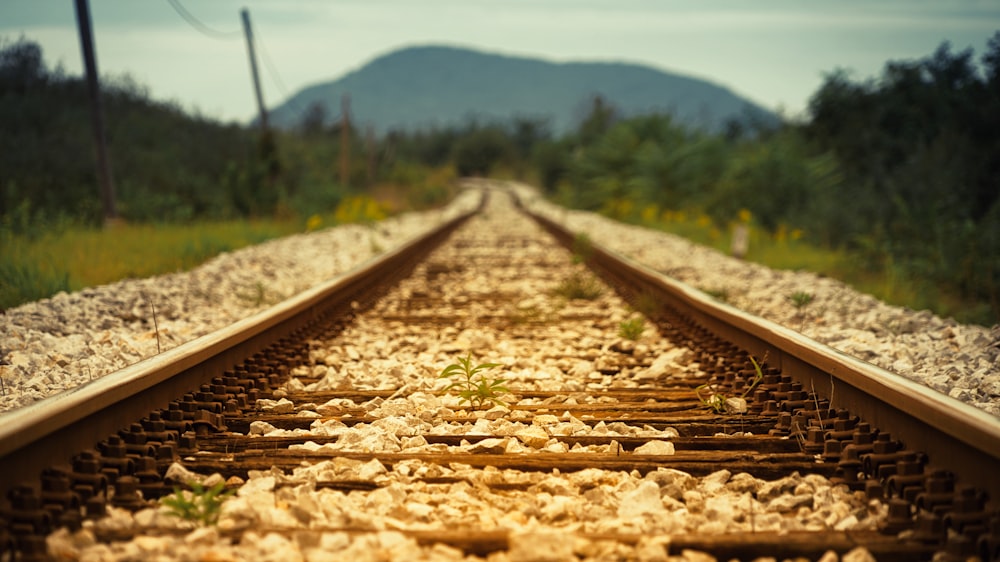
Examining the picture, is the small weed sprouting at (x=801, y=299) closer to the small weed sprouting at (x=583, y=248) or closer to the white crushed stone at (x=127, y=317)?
the white crushed stone at (x=127, y=317)

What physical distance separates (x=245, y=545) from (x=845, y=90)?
81.5ft

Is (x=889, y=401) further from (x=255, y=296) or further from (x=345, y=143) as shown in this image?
(x=345, y=143)

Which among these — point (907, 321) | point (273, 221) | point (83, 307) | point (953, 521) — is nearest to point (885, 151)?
point (273, 221)

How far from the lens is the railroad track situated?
237 cm

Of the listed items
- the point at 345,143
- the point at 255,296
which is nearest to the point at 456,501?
the point at 255,296

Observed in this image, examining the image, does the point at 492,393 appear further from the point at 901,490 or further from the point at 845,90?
the point at 845,90

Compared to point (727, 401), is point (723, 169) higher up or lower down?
higher up

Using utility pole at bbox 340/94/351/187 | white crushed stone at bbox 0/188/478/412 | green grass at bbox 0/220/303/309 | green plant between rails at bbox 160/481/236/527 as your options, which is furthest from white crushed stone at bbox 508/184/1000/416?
utility pole at bbox 340/94/351/187

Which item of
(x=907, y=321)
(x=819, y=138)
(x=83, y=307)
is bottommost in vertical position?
(x=907, y=321)

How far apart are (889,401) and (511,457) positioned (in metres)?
1.30

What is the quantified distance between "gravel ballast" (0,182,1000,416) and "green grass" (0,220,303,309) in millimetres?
306

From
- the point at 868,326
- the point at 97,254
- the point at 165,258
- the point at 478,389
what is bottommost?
the point at 868,326

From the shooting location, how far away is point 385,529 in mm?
2445

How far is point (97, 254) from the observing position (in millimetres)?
9570
